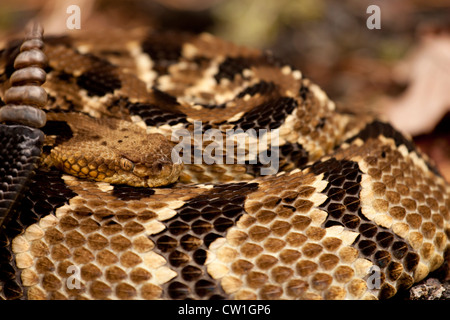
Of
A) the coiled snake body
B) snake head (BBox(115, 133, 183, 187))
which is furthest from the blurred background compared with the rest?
snake head (BBox(115, 133, 183, 187))

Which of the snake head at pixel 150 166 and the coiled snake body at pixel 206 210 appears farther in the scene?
the snake head at pixel 150 166

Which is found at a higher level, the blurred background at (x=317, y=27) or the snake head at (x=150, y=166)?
the blurred background at (x=317, y=27)

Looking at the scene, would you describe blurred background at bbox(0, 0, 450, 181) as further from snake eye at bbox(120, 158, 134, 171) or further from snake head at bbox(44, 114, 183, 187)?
snake eye at bbox(120, 158, 134, 171)

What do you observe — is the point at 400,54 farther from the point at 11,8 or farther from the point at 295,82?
the point at 11,8

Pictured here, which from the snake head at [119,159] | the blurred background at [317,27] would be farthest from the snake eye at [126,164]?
the blurred background at [317,27]

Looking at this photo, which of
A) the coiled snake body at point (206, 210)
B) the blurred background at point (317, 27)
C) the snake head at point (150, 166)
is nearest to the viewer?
the coiled snake body at point (206, 210)

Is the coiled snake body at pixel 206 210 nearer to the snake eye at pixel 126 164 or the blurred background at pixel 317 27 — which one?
the snake eye at pixel 126 164

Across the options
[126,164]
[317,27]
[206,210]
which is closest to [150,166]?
[126,164]

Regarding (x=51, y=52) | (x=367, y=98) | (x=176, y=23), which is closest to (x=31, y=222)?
(x=51, y=52)
